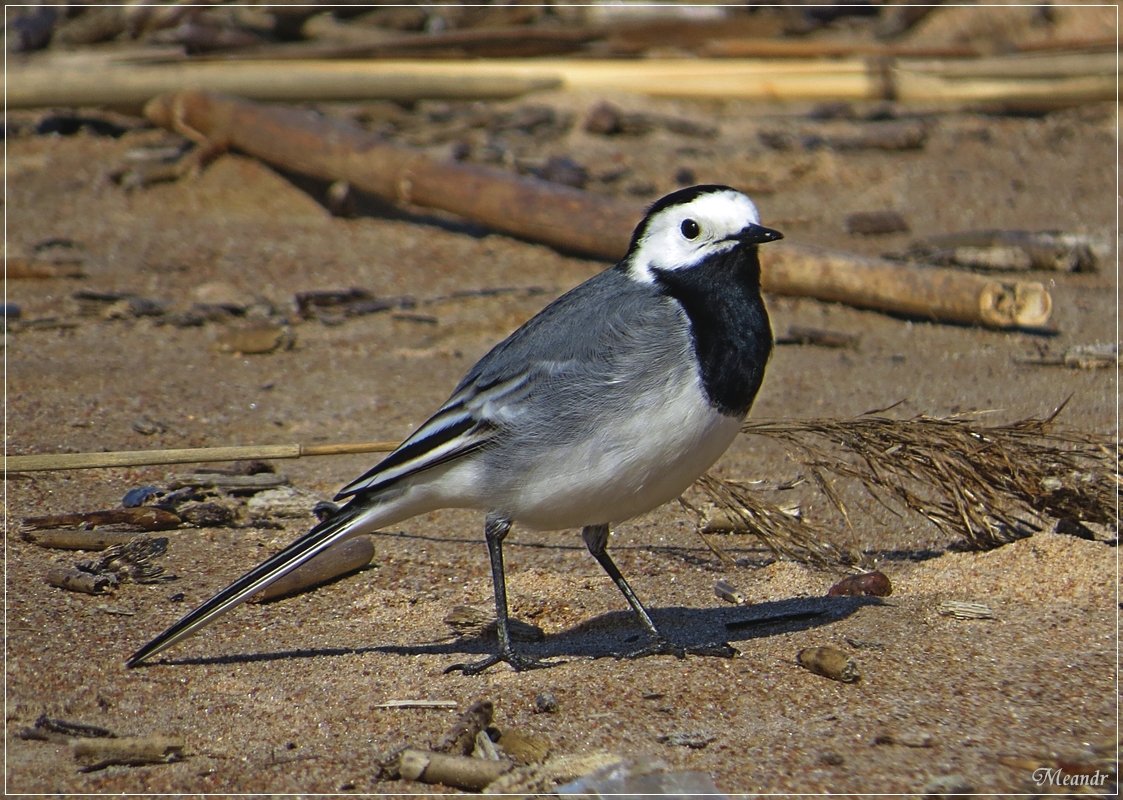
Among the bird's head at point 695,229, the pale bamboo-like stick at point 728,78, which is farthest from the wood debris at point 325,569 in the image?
the pale bamboo-like stick at point 728,78

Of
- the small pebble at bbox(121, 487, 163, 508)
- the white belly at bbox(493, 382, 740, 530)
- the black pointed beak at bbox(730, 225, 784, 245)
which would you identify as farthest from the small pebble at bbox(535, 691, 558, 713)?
the small pebble at bbox(121, 487, 163, 508)

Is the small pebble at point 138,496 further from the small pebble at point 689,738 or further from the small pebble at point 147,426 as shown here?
the small pebble at point 689,738

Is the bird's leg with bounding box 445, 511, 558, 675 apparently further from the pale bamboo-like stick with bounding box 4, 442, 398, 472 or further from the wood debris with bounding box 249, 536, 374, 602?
the pale bamboo-like stick with bounding box 4, 442, 398, 472

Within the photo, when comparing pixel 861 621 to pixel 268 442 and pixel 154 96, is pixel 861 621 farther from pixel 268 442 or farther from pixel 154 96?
pixel 154 96

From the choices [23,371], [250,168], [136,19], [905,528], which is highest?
[136,19]

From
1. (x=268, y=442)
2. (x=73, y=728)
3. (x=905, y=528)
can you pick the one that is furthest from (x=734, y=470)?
(x=73, y=728)
